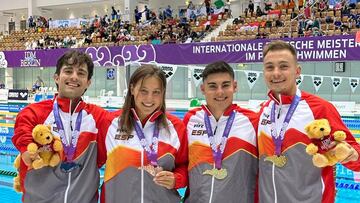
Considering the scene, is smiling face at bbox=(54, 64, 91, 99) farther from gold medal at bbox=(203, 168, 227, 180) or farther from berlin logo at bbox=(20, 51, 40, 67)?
berlin logo at bbox=(20, 51, 40, 67)

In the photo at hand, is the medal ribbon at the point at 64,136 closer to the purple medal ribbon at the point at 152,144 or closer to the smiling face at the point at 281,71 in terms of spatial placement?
the purple medal ribbon at the point at 152,144

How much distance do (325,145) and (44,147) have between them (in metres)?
1.38

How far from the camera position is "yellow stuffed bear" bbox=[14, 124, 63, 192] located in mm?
2094

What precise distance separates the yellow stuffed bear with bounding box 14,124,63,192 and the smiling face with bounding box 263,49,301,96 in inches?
44.7

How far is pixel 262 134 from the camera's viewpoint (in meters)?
2.24

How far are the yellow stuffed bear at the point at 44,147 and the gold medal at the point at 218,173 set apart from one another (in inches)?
30.3

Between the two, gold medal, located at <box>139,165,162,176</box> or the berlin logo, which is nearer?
gold medal, located at <box>139,165,162,176</box>

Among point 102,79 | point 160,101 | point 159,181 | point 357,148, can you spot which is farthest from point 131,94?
point 102,79

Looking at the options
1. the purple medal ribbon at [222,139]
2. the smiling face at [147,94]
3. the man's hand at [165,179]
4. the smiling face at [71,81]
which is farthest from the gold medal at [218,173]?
the smiling face at [71,81]

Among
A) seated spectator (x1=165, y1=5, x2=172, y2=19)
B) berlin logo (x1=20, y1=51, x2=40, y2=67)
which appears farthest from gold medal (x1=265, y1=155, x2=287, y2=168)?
seated spectator (x1=165, y1=5, x2=172, y2=19)

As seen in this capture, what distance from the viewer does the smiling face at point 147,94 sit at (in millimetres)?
2244

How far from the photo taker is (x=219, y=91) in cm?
229

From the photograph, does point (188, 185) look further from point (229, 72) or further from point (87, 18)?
point (87, 18)

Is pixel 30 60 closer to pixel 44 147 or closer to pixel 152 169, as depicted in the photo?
pixel 44 147
